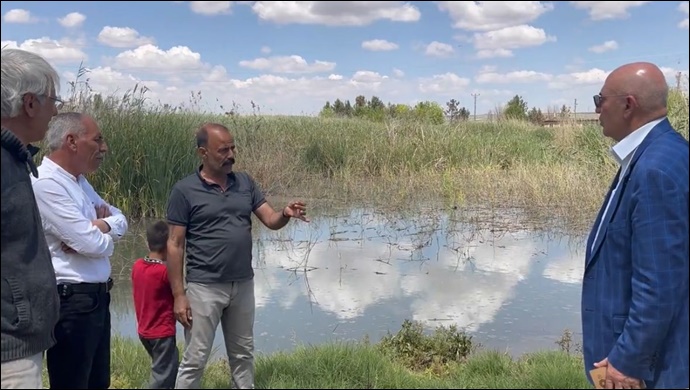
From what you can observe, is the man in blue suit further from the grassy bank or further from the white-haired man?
the grassy bank

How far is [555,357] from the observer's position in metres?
4.46

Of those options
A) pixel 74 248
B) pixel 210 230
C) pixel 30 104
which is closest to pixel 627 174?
pixel 210 230

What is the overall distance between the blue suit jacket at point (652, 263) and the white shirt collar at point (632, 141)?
0.03 meters

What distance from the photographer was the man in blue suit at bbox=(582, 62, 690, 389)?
7.59 feet

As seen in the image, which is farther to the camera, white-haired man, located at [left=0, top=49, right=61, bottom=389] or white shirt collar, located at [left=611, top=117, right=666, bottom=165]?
white shirt collar, located at [left=611, top=117, right=666, bottom=165]

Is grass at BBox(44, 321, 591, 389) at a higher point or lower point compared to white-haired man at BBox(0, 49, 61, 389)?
lower

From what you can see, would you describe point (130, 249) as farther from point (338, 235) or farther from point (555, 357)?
point (555, 357)

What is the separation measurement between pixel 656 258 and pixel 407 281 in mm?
5138

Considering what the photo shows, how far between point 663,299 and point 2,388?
2.25 m

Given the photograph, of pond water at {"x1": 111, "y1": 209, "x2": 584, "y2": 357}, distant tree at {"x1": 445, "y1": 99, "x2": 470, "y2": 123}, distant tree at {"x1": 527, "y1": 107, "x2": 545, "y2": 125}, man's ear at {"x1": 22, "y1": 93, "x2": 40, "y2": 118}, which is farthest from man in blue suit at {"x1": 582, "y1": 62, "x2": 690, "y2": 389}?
distant tree at {"x1": 527, "y1": 107, "x2": 545, "y2": 125}

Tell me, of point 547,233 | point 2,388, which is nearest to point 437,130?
point 547,233

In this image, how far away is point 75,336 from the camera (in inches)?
118

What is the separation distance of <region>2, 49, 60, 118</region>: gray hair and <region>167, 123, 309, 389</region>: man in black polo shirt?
1212mm

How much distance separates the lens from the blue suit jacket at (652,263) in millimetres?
2309
